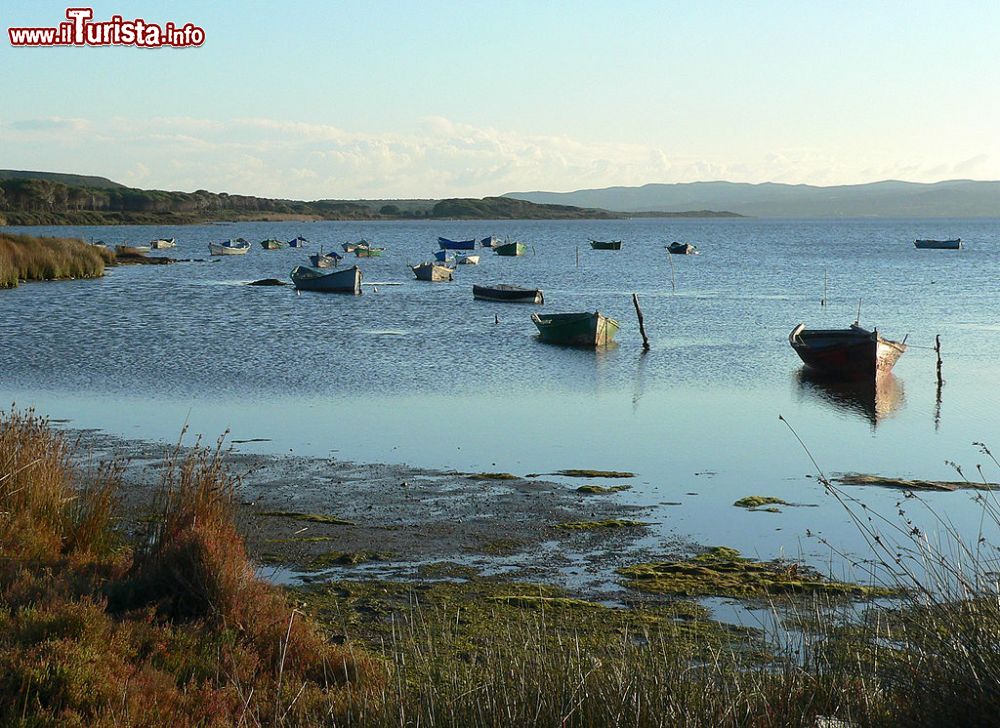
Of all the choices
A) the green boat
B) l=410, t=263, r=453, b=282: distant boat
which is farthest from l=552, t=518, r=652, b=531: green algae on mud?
l=410, t=263, r=453, b=282: distant boat

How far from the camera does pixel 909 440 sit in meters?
20.3

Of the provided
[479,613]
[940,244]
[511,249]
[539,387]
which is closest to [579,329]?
[539,387]

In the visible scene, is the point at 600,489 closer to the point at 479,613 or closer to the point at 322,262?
the point at 479,613

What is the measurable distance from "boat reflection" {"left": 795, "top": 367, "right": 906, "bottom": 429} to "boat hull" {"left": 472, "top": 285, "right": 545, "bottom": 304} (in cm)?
2345

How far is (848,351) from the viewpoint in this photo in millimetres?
28688

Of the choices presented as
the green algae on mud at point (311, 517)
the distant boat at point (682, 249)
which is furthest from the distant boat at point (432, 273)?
the green algae on mud at point (311, 517)

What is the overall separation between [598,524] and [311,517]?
3442 millimetres

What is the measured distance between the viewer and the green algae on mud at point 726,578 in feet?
35.9

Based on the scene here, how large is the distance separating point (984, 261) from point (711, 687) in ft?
344

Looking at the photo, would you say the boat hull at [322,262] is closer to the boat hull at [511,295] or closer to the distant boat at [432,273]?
the distant boat at [432,273]

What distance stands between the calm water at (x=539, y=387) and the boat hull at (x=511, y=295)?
4.59ft

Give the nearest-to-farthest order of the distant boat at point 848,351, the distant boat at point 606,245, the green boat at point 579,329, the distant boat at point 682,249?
1. the distant boat at point 848,351
2. the green boat at point 579,329
3. the distant boat at point 682,249
4. the distant boat at point 606,245

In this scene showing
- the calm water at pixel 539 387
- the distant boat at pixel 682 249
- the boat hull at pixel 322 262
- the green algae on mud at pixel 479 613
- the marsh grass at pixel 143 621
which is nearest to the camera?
the marsh grass at pixel 143 621

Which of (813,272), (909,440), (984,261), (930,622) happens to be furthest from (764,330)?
(984,261)
